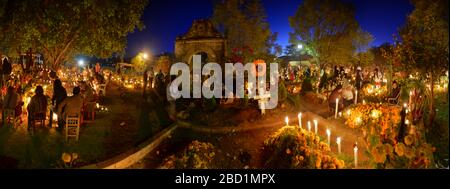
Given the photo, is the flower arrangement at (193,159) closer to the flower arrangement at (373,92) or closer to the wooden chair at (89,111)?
the wooden chair at (89,111)

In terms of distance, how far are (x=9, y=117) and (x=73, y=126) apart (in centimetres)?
287

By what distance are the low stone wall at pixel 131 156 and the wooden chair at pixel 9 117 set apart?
4.92 meters

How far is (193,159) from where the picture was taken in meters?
7.52

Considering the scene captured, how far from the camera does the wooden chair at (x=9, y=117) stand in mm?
11383

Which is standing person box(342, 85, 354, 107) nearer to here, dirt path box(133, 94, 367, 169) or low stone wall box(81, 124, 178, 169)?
dirt path box(133, 94, 367, 169)

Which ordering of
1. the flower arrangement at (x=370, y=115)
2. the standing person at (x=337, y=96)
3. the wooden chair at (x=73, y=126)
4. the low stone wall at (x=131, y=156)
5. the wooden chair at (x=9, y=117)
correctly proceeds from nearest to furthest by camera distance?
the low stone wall at (x=131, y=156) < the flower arrangement at (x=370, y=115) < the wooden chair at (x=73, y=126) < the wooden chair at (x=9, y=117) < the standing person at (x=337, y=96)

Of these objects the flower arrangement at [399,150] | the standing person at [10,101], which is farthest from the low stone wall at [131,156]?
the flower arrangement at [399,150]

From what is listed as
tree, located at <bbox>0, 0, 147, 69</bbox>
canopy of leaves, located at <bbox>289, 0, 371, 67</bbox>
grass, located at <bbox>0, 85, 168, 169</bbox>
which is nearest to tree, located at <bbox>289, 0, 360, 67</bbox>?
canopy of leaves, located at <bbox>289, 0, 371, 67</bbox>

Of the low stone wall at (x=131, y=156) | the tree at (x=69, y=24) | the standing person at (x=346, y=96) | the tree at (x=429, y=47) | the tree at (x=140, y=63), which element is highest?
the tree at (x=140, y=63)

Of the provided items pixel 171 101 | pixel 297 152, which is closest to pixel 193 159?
pixel 297 152

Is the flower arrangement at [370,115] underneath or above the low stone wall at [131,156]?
above

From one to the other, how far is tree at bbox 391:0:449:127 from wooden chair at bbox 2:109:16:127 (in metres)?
12.2
